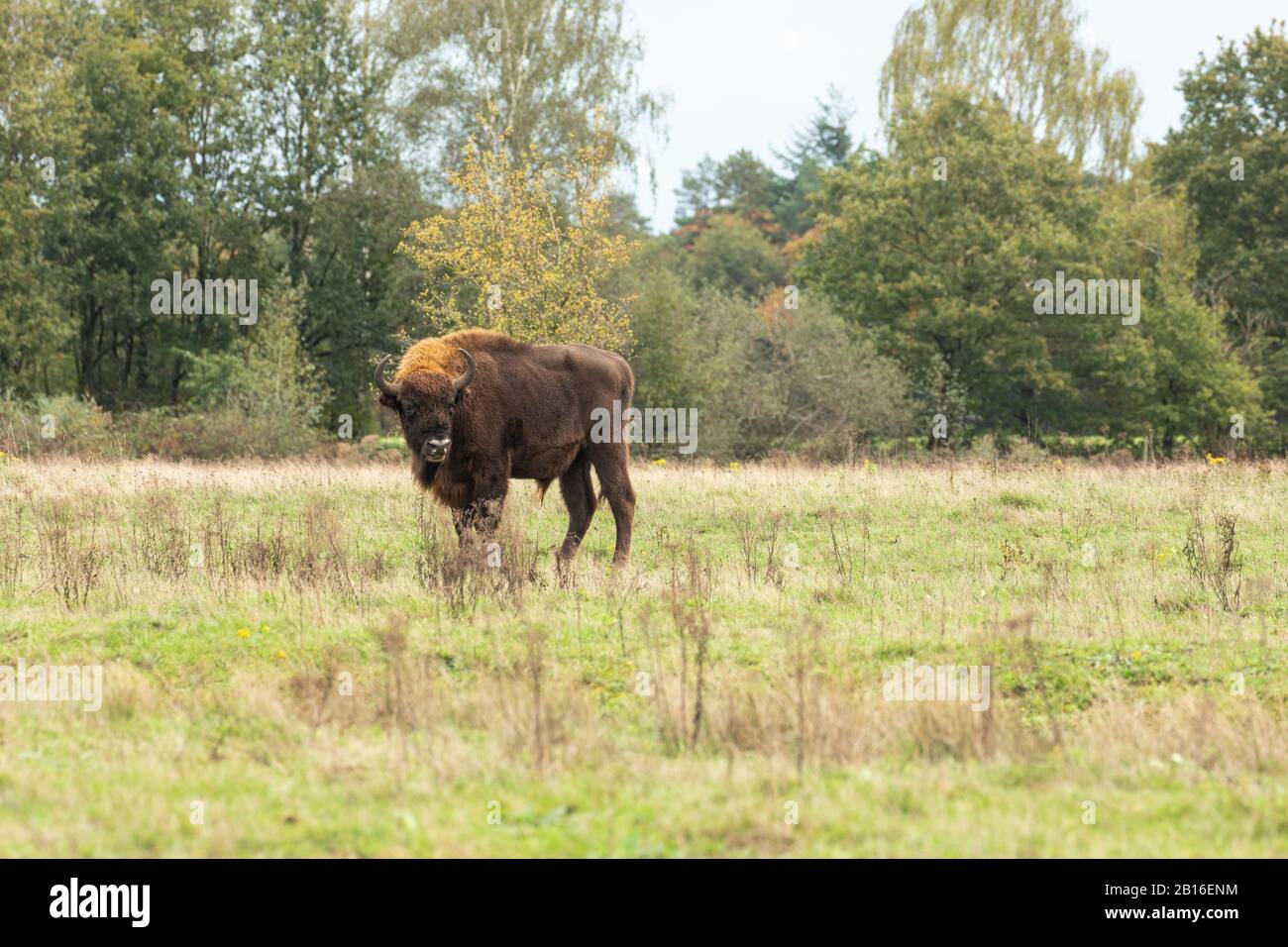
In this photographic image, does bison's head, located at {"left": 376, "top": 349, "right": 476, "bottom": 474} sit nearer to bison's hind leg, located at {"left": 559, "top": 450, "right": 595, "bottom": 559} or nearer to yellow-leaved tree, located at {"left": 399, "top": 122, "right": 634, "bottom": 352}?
bison's hind leg, located at {"left": 559, "top": 450, "right": 595, "bottom": 559}

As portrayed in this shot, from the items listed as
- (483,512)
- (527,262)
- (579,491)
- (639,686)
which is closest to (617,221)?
(527,262)

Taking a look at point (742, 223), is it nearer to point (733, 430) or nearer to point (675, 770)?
point (733, 430)

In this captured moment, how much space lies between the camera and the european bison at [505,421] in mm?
12289

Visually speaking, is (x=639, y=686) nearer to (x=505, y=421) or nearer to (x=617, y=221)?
(x=505, y=421)

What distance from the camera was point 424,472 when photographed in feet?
41.5

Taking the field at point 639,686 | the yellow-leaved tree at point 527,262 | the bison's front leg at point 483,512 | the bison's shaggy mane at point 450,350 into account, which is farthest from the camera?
the yellow-leaved tree at point 527,262

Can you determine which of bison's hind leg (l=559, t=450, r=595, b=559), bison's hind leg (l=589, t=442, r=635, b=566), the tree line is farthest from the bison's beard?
the tree line

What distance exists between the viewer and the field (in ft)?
18.8

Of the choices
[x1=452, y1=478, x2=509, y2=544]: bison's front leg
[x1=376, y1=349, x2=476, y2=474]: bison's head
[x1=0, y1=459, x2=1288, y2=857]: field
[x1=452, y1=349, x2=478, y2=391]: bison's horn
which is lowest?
[x1=0, y1=459, x2=1288, y2=857]: field

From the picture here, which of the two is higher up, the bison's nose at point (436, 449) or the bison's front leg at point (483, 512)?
the bison's nose at point (436, 449)

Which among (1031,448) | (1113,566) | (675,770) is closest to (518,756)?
(675,770)

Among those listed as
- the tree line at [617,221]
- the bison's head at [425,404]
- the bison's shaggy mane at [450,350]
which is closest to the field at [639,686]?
the bison's head at [425,404]

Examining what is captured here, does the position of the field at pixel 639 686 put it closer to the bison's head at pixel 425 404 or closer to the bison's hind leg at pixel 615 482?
the bison's hind leg at pixel 615 482

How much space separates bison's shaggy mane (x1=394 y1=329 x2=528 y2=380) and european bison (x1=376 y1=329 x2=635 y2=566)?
1cm
